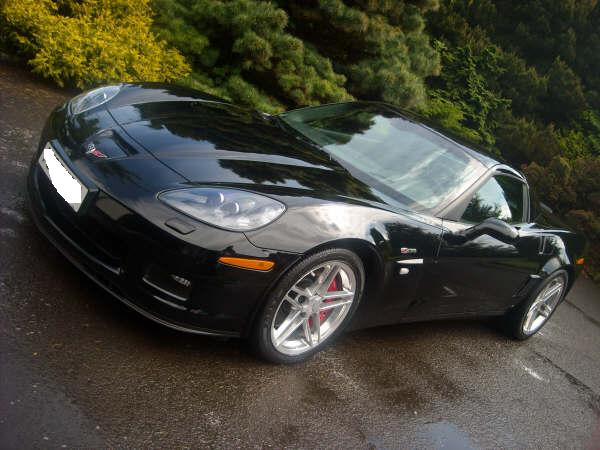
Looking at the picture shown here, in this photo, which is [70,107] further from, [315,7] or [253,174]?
[315,7]

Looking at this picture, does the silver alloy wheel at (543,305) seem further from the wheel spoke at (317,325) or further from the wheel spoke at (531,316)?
the wheel spoke at (317,325)

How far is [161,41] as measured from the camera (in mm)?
7520

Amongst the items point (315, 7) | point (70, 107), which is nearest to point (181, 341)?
point (70, 107)

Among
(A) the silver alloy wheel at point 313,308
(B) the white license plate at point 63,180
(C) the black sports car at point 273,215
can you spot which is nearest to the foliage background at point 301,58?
(C) the black sports car at point 273,215

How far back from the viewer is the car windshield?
396 cm

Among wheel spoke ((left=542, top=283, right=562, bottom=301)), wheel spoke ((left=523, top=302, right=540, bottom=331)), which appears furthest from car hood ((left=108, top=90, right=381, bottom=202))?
wheel spoke ((left=542, top=283, right=562, bottom=301))

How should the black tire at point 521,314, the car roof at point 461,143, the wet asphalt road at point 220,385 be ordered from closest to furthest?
the wet asphalt road at point 220,385 < the car roof at point 461,143 < the black tire at point 521,314

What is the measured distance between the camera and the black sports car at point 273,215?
2922mm

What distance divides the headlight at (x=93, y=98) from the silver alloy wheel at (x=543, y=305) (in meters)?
3.49

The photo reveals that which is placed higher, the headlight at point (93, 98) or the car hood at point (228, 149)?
the car hood at point (228, 149)

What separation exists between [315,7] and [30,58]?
3472mm

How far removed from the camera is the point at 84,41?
21.6 ft

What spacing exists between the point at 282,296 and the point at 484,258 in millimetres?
1638

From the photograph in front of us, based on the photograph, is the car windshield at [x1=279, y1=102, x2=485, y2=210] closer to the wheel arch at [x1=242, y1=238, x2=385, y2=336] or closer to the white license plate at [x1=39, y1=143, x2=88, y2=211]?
the wheel arch at [x1=242, y1=238, x2=385, y2=336]
